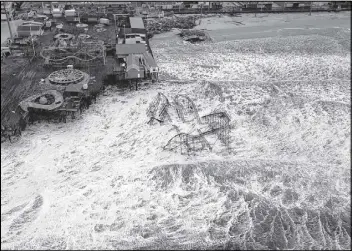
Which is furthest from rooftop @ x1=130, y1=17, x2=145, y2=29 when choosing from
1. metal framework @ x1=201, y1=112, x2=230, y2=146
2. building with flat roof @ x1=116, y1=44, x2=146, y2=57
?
metal framework @ x1=201, y1=112, x2=230, y2=146

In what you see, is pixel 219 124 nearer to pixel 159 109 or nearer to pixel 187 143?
pixel 187 143

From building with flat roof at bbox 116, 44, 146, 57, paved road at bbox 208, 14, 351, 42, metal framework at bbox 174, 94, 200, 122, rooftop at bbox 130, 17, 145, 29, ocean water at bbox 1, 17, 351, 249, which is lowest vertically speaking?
ocean water at bbox 1, 17, 351, 249

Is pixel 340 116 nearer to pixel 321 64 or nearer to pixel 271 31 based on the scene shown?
pixel 321 64

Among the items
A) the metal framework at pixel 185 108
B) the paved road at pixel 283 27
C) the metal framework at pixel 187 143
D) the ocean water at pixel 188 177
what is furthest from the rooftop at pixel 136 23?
the metal framework at pixel 187 143

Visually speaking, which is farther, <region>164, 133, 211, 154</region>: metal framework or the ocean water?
<region>164, 133, 211, 154</region>: metal framework

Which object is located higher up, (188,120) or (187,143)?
(188,120)

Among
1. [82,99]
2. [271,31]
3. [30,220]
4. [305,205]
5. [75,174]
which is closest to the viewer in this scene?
[30,220]

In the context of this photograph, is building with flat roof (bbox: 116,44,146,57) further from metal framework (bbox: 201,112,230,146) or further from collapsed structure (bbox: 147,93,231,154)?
metal framework (bbox: 201,112,230,146)

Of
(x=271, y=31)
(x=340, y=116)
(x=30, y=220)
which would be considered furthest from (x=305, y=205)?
(x=271, y=31)

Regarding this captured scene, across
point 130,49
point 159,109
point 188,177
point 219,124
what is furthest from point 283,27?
point 188,177

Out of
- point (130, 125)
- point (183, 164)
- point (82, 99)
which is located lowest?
point (183, 164)

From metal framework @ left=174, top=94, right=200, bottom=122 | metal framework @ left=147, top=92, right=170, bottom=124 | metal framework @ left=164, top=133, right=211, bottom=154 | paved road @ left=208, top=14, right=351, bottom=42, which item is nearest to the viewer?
metal framework @ left=164, top=133, right=211, bottom=154
